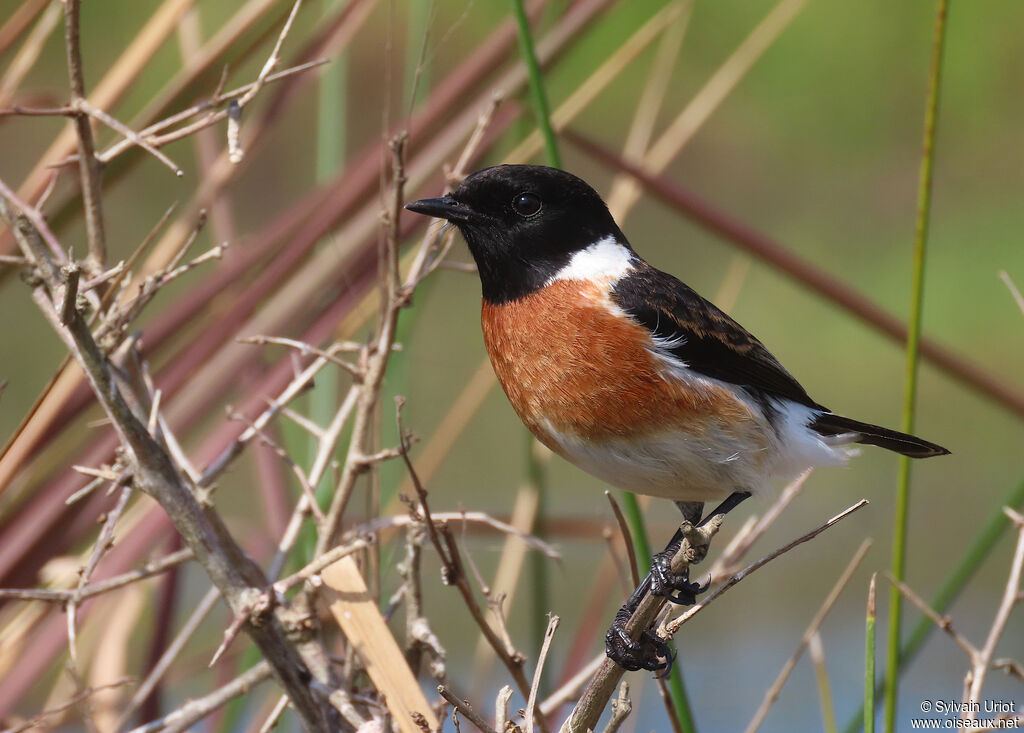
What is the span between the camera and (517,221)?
100 inches

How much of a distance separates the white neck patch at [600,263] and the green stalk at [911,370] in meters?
0.62

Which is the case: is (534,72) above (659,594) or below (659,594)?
above

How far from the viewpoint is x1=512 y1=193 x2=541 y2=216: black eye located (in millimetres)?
2537

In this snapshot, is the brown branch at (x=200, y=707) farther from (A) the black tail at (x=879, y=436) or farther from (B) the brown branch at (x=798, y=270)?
(B) the brown branch at (x=798, y=270)

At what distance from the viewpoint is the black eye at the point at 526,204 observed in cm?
254

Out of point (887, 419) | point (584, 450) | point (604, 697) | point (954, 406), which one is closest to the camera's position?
point (604, 697)

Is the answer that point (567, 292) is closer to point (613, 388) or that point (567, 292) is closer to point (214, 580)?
point (613, 388)

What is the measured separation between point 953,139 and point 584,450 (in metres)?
7.11

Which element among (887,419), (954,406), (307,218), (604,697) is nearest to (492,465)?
(887,419)

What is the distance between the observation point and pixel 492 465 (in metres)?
6.41

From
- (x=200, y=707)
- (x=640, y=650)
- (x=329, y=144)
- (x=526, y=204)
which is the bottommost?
(x=200, y=707)

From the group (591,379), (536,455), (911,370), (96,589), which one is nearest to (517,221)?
(591,379)

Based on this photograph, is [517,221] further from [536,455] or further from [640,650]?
[640,650]

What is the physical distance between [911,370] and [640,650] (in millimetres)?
684
